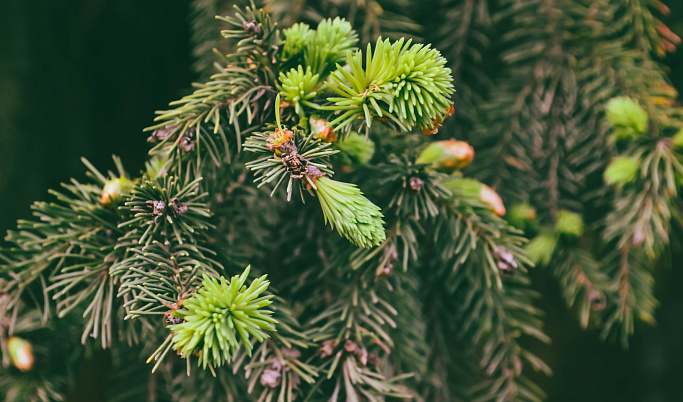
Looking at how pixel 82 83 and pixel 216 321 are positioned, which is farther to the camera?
pixel 82 83

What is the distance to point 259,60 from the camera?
35cm

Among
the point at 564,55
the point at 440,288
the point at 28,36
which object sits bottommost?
the point at 440,288

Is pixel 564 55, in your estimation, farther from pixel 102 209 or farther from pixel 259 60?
pixel 102 209

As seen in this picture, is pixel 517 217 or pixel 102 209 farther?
pixel 517 217

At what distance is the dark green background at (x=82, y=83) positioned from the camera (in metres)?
0.60

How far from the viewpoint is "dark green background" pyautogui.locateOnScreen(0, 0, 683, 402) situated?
0.60 meters

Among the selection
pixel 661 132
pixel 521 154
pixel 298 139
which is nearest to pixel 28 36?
pixel 298 139

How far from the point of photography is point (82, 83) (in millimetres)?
689

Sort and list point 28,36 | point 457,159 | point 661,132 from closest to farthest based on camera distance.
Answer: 1. point 457,159
2. point 661,132
3. point 28,36

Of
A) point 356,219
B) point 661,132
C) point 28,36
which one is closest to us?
point 356,219

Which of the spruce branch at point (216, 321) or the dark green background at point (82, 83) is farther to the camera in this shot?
the dark green background at point (82, 83)

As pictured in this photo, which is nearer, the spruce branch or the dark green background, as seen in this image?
the spruce branch

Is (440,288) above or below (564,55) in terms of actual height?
below

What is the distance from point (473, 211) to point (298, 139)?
19 centimetres
